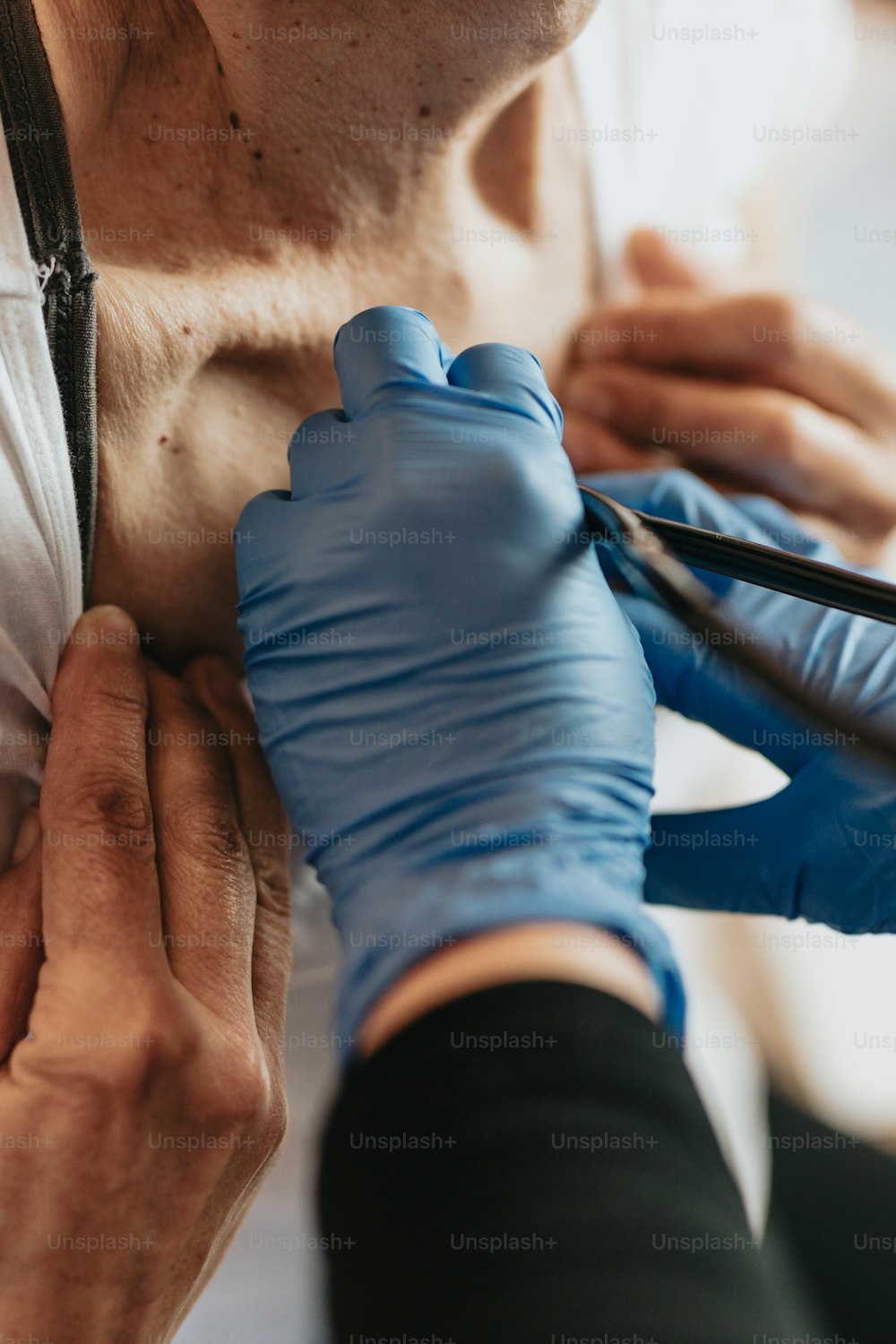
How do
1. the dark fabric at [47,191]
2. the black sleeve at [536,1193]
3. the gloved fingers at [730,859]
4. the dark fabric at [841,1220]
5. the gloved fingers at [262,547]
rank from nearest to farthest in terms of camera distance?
the black sleeve at [536,1193] → the dark fabric at [47,191] → the gloved fingers at [262,547] → the gloved fingers at [730,859] → the dark fabric at [841,1220]

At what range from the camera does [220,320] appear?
0.68m

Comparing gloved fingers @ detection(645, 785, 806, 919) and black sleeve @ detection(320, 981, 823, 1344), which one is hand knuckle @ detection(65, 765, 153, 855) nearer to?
black sleeve @ detection(320, 981, 823, 1344)

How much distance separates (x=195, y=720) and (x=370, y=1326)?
41 cm

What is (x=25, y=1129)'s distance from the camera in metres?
0.58

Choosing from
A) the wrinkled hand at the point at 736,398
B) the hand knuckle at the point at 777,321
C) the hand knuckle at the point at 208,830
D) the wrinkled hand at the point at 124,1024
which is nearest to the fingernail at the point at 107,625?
the wrinkled hand at the point at 124,1024

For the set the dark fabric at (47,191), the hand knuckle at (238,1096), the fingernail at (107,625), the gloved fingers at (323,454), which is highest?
the dark fabric at (47,191)

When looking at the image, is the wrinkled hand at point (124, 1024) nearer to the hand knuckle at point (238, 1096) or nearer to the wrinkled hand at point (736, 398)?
the hand knuckle at point (238, 1096)

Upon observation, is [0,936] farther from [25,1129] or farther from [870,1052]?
[870,1052]

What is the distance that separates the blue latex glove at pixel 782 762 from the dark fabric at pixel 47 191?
1.43 ft

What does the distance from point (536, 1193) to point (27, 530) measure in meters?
0.45

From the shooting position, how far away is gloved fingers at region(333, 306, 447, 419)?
641 mm

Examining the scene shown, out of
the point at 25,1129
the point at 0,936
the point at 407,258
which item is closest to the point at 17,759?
the point at 0,936

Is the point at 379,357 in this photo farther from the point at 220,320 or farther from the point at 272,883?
the point at 272,883

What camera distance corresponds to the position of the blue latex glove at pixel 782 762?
69cm
